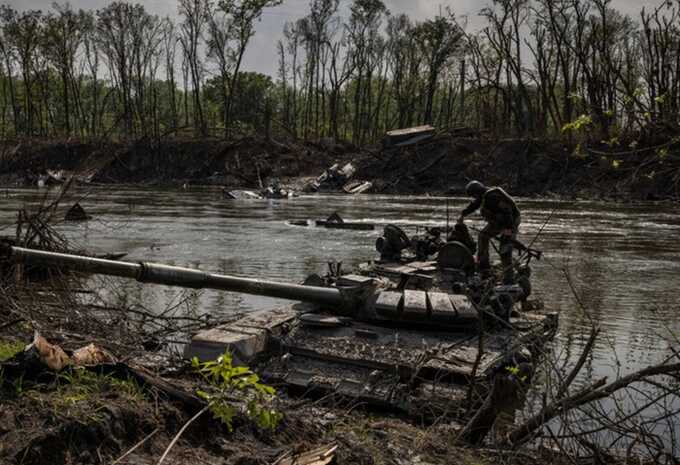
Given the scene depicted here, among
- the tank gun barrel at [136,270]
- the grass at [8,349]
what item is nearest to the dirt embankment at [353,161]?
the tank gun barrel at [136,270]

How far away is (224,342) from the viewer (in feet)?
23.6

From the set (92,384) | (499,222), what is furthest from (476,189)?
(92,384)

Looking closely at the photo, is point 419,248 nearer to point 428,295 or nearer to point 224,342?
point 428,295

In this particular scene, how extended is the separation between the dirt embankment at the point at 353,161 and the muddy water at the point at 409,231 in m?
3.91

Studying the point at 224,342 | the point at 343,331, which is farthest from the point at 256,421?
the point at 343,331

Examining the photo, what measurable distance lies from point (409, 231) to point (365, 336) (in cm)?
1391

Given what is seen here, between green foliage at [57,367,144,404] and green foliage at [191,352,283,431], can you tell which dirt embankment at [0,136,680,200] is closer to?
green foliage at [57,367,144,404]

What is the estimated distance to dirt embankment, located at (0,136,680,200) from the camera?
3884cm

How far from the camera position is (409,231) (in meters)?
21.8

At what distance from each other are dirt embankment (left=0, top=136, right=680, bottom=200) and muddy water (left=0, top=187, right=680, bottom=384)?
12.8 feet

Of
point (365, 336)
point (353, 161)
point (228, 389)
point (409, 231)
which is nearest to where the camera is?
point (228, 389)

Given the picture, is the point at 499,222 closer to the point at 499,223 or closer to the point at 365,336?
the point at 499,223

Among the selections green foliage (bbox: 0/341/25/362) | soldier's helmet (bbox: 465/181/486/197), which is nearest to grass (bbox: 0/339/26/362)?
green foliage (bbox: 0/341/25/362)

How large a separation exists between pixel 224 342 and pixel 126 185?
42172 millimetres
